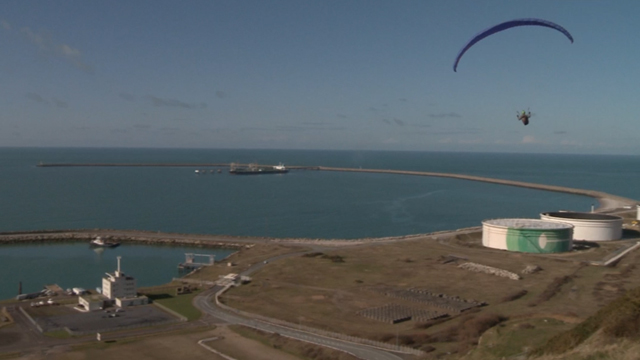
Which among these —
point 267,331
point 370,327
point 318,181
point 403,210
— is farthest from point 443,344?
point 318,181

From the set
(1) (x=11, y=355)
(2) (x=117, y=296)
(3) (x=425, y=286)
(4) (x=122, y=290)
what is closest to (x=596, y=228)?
(3) (x=425, y=286)

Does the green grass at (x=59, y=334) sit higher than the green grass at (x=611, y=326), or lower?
lower

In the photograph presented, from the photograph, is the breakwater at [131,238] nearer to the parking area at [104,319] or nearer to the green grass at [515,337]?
the parking area at [104,319]

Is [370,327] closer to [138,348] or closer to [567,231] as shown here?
[138,348]

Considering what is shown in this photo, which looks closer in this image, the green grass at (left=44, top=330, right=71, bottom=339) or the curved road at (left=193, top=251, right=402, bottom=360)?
the curved road at (left=193, top=251, right=402, bottom=360)

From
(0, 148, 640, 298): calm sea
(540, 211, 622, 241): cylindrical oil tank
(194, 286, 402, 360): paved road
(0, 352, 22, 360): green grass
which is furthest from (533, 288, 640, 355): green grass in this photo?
(540, 211, 622, 241): cylindrical oil tank

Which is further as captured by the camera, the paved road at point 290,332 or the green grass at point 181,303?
the green grass at point 181,303

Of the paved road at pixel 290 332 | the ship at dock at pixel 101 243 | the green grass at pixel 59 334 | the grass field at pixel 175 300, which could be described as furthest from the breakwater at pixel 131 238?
the green grass at pixel 59 334

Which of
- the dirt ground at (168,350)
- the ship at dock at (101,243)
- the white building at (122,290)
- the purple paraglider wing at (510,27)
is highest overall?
the purple paraglider wing at (510,27)

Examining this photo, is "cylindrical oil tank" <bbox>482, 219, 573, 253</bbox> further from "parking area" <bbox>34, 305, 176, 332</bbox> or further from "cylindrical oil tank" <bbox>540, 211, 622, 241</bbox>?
"parking area" <bbox>34, 305, 176, 332</bbox>
